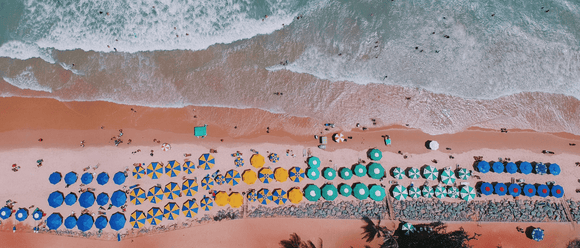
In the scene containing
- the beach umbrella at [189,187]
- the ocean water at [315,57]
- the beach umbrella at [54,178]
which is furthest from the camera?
the ocean water at [315,57]

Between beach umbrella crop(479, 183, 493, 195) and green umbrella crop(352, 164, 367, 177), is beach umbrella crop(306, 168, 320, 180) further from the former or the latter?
beach umbrella crop(479, 183, 493, 195)

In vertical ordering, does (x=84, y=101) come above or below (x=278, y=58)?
below

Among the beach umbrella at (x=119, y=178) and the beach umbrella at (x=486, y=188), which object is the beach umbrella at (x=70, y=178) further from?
the beach umbrella at (x=486, y=188)

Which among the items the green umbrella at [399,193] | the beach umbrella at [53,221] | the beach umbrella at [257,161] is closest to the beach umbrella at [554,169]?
the green umbrella at [399,193]

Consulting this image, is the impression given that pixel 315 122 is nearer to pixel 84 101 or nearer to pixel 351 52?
pixel 351 52

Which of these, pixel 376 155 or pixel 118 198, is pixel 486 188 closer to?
pixel 376 155

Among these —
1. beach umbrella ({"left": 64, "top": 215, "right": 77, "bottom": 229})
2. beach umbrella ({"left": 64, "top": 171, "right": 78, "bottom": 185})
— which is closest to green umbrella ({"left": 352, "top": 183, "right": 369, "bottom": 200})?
beach umbrella ({"left": 64, "top": 215, "right": 77, "bottom": 229})

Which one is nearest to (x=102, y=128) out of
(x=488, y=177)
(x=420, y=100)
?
(x=420, y=100)
